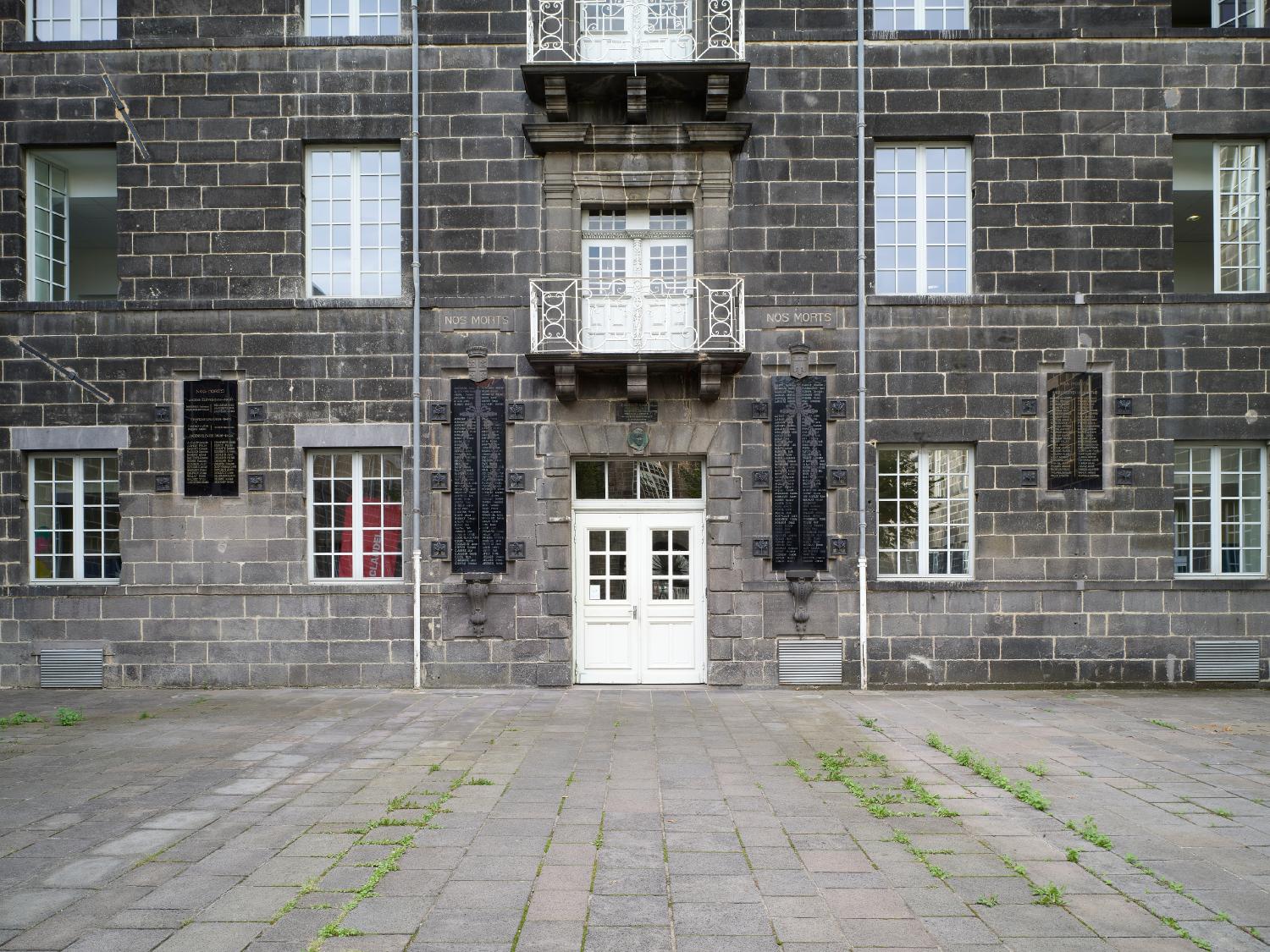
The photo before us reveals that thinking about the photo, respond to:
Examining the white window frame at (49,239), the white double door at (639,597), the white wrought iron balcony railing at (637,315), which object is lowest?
the white double door at (639,597)

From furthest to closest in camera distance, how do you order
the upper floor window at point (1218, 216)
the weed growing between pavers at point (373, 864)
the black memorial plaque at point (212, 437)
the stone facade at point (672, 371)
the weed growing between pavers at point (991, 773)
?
the upper floor window at point (1218, 216) → the black memorial plaque at point (212, 437) → the stone facade at point (672, 371) → the weed growing between pavers at point (991, 773) → the weed growing between pavers at point (373, 864)

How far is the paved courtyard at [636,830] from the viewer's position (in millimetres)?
4504

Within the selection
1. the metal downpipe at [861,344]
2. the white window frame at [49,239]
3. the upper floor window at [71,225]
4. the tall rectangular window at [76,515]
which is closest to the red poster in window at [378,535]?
the tall rectangular window at [76,515]

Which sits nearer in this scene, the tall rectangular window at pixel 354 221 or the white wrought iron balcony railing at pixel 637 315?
the white wrought iron balcony railing at pixel 637 315

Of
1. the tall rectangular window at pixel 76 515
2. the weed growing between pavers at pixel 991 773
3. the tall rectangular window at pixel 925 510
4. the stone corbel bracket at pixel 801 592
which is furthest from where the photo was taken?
the tall rectangular window at pixel 76 515

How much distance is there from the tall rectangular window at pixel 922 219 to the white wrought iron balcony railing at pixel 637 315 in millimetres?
2288

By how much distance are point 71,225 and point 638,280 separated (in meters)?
8.33

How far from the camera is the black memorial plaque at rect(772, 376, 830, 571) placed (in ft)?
38.1

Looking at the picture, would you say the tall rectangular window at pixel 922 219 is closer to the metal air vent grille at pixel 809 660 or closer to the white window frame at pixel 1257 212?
the white window frame at pixel 1257 212

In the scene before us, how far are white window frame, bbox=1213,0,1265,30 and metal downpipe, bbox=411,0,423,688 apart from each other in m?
11.0

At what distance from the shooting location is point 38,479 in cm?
1202

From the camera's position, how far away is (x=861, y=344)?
38.3 ft

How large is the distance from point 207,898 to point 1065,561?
35.0ft

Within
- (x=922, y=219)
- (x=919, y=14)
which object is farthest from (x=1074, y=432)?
(x=919, y=14)
